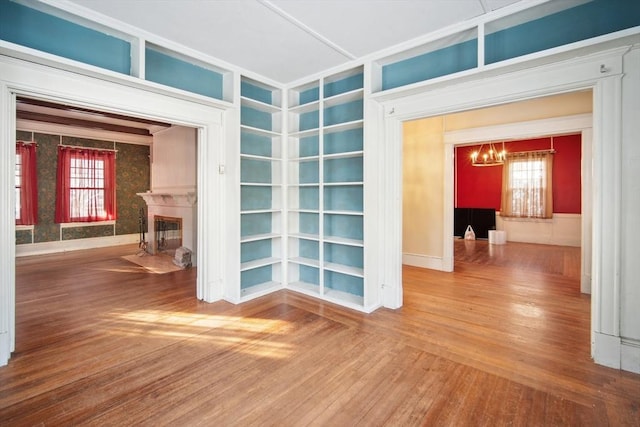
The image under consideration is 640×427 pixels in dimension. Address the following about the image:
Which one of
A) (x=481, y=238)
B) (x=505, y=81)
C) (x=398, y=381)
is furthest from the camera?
(x=481, y=238)

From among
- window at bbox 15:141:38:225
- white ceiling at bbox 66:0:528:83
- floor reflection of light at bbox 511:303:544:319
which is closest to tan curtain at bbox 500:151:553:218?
floor reflection of light at bbox 511:303:544:319

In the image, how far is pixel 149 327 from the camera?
302cm

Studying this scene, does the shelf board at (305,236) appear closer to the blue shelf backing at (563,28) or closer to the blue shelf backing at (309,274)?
the blue shelf backing at (309,274)

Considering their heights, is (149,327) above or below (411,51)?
below

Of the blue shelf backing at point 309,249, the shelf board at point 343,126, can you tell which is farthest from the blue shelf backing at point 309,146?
the blue shelf backing at point 309,249

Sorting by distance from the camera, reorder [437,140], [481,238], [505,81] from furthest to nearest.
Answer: [481,238]
[437,140]
[505,81]

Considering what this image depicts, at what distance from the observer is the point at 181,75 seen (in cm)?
329

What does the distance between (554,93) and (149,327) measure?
401 cm

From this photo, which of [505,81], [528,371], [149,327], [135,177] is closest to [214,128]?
[149,327]

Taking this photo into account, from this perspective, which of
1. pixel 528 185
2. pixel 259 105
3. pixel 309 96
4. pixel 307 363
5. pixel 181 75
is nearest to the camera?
pixel 307 363

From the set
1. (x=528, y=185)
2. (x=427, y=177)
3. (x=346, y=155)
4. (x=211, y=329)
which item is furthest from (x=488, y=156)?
(x=211, y=329)

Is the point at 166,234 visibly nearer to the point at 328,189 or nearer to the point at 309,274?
the point at 309,274

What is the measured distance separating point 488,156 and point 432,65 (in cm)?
703

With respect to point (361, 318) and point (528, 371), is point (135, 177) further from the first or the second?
point (528, 371)
